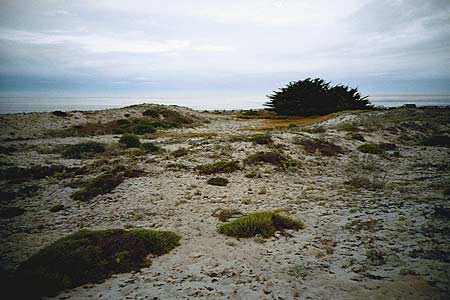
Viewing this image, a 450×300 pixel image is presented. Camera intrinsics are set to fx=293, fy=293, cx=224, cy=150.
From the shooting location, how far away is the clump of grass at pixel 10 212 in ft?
34.0

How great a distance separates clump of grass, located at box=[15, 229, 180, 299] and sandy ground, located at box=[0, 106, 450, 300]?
0.99 ft

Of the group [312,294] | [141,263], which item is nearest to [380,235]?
[312,294]

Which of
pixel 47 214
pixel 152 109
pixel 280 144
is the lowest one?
→ pixel 47 214

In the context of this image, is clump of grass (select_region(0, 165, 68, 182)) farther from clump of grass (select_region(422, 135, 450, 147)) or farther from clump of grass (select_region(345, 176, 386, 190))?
clump of grass (select_region(422, 135, 450, 147))

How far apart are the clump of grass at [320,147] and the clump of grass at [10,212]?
51.1ft

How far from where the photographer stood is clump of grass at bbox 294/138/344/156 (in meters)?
19.3

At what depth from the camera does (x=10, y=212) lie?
10586mm

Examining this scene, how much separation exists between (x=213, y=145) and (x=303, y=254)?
44.2 ft

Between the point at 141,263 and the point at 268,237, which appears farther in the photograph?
the point at 268,237

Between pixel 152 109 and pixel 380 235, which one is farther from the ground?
pixel 152 109

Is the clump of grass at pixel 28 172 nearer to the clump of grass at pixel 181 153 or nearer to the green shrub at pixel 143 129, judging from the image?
the clump of grass at pixel 181 153

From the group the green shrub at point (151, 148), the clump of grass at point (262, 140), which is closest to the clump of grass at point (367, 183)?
the clump of grass at point (262, 140)

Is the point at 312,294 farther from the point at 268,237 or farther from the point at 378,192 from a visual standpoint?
the point at 378,192

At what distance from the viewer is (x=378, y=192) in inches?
478
